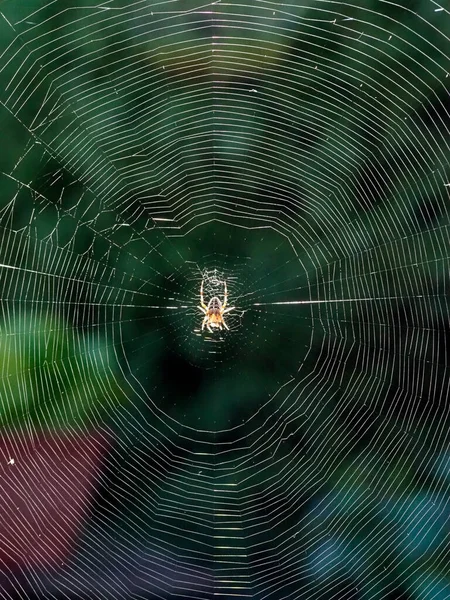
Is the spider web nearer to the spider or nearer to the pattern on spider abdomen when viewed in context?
the spider

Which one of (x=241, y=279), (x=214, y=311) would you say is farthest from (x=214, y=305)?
(x=241, y=279)

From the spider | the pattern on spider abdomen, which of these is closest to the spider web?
the spider

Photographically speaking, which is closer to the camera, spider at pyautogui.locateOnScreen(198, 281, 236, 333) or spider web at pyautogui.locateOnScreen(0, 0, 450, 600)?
spider web at pyautogui.locateOnScreen(0, 0, 450, 600)

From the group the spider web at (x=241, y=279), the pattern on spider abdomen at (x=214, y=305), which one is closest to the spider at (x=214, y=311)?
the pattern on spider abdomen at (x=214, y=305)

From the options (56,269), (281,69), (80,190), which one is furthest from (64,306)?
(281,69)

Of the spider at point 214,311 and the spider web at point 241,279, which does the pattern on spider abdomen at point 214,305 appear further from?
the spider web at point 241,279
